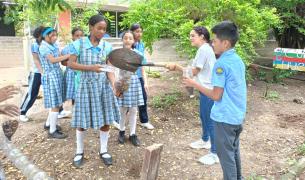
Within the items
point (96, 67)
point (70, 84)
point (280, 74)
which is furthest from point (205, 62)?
point (280, 74)

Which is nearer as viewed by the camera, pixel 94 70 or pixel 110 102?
pixel 94 70

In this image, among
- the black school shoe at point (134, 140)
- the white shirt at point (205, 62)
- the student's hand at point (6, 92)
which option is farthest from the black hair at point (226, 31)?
the black school shoe at point (134, 140)

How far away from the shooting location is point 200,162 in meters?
4.07

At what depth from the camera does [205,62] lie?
3926 millimetres

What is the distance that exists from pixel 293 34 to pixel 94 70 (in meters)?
8.97

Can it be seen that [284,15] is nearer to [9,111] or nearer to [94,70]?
[94,70]

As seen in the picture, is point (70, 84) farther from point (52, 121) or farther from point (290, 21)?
point (290, 21)

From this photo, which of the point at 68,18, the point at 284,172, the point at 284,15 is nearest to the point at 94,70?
the point at 284,172

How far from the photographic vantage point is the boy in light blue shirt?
2.90 meters

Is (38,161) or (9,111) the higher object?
(9,111)

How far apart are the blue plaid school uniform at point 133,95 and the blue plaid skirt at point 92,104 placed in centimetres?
59

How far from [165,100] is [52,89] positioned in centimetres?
245

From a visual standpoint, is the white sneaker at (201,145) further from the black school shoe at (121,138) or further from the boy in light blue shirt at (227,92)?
the boy in light blue shirt at (227,92)

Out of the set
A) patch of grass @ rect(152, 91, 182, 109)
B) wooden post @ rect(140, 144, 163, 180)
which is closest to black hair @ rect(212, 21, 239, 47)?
wooden post @ rect(140, 144, 163, 180)
